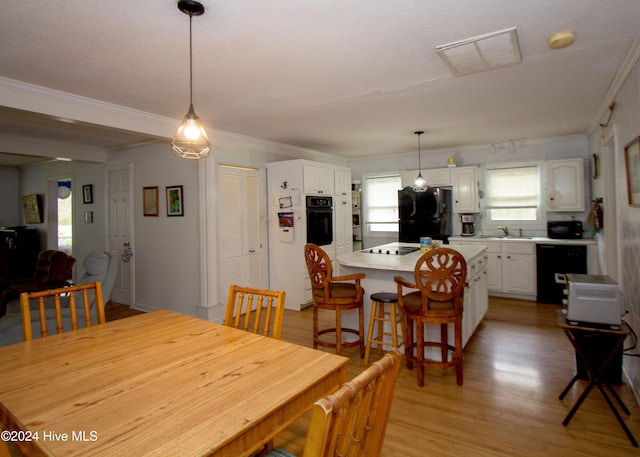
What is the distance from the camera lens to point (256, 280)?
5.13 metres

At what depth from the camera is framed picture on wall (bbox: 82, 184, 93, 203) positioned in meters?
5.90

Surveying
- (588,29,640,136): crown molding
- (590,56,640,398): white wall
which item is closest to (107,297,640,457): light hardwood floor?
(590,56,640,398): white wall

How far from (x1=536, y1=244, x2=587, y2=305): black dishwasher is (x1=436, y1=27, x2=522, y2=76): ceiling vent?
3.37 metres

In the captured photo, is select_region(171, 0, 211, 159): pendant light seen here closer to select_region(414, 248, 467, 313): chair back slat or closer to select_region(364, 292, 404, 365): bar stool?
select_region(414, 248, 467, 313): chair back slat

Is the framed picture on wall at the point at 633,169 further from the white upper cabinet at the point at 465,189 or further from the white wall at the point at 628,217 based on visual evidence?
the white upper cabinet at the point at 465,189

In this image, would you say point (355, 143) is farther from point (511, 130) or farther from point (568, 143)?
point (568, 143)

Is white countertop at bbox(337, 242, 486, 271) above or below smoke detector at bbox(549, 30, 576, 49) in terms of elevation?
below

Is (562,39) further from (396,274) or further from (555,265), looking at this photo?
(555,265)

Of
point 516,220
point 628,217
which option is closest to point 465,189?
point 516,220

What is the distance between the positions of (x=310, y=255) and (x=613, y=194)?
3.22 metres

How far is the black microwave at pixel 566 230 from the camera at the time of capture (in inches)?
201

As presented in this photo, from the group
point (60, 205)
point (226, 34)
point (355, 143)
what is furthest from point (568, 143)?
point (60, 205)

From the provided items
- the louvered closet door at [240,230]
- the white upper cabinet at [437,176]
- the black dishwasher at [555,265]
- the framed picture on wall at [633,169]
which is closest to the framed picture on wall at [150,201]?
the louvered closet door at [240,230]

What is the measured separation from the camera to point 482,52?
2.41 meters
